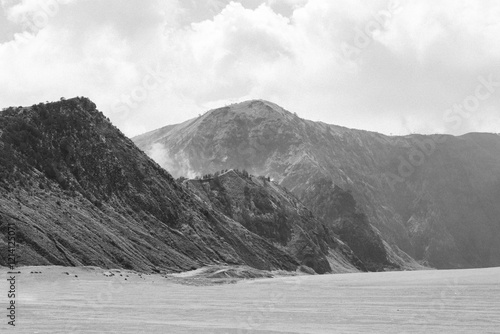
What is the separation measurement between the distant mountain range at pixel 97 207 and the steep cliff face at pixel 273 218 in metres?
6.04

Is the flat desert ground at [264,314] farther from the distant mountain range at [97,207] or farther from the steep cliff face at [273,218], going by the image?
the steep cliff face at [273,218]

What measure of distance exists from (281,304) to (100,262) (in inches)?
1497

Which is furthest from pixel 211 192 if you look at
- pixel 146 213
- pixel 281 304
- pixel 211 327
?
pixel 211 327

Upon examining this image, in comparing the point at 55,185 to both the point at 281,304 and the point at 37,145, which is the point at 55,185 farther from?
the point at 281,304

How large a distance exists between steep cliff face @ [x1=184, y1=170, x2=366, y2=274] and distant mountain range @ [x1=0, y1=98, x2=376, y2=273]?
19.8 ft

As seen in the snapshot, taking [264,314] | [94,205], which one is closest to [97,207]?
[94,205]

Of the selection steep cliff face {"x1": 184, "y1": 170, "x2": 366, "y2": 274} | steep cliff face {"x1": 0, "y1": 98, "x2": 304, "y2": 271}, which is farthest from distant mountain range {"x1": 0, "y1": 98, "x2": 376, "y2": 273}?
steep cliff face {"x1": 184, "y1": 170, "x2": 366, "y2": 274}

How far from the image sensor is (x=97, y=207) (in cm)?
8394

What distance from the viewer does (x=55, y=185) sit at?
8062 centimetres

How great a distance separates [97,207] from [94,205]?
0.75m

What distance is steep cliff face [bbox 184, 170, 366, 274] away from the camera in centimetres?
14725

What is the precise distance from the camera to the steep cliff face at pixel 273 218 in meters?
147

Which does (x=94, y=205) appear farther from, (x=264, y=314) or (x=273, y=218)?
(x=273, y=218)

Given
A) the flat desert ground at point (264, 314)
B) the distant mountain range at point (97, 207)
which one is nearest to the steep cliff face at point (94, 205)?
the distant mountain range at point (97, 207)
